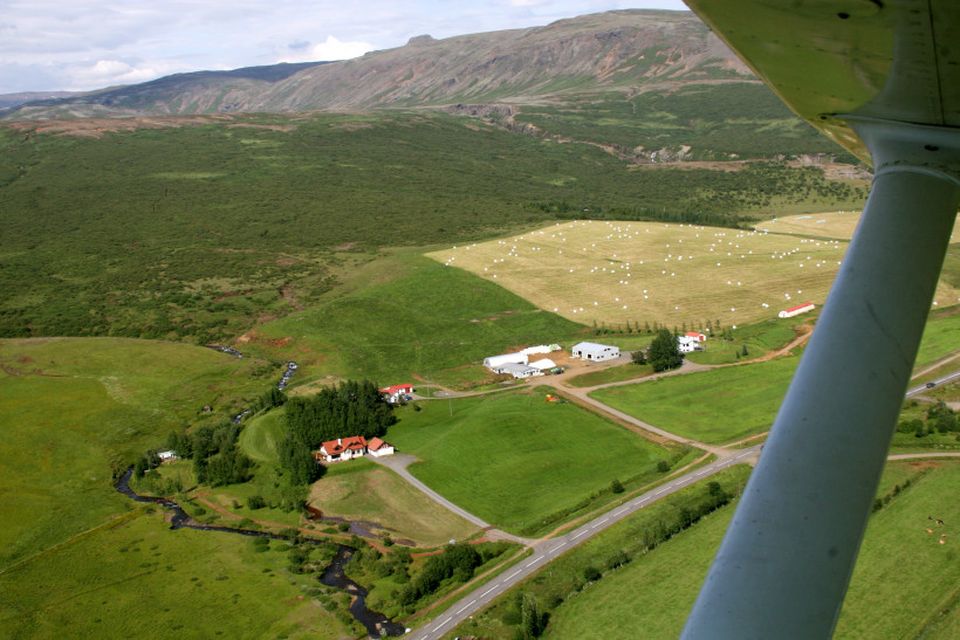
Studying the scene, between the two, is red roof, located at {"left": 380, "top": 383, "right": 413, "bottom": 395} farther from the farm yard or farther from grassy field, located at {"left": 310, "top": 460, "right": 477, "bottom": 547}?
the farm yard

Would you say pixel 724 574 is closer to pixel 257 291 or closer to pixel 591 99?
pixel 257 291

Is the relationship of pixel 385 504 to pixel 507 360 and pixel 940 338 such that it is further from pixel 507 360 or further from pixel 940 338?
pixel 940 338

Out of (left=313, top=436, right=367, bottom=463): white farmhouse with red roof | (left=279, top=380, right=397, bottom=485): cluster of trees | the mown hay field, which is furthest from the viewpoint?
the mown hay field

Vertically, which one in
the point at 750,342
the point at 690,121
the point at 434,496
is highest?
the point at 690,121

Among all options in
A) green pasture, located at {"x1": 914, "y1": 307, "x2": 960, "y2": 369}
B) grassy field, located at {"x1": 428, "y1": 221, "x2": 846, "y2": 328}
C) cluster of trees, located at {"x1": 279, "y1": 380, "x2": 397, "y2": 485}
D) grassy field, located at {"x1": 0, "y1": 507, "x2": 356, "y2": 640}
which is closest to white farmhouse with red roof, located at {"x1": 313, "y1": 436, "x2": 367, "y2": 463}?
cluster of trees, located at {"x1": 279, "y1": 380, "x2": 397, "y2": 485}

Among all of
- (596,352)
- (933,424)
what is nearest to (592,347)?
(596,352)

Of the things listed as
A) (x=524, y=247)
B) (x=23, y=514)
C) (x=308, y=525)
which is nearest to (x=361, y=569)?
(x=308, y=525)

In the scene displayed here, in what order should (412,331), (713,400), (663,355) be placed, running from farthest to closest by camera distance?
(412,331)
(663,355)
(713,400)
